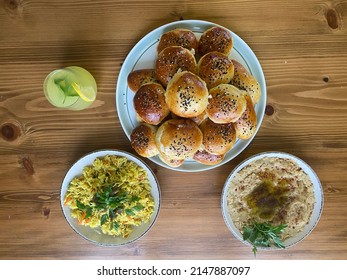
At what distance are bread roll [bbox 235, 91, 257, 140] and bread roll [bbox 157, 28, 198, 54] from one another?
26cm

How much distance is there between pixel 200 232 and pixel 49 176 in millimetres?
660

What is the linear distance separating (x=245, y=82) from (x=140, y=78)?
0.37 meters

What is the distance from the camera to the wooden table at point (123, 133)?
1587mm

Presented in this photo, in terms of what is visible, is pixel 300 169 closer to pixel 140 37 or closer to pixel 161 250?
pixel 161 250

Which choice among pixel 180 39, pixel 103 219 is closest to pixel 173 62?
pixel 180 39

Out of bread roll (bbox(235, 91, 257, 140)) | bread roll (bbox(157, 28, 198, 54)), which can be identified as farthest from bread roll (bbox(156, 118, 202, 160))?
bread roll (bbox(157, 28, 198, 54))

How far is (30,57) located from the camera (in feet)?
5.26

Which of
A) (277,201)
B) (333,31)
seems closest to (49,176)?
(277,201)

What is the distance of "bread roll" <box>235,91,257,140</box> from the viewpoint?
1383mm

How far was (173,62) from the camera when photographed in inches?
52.1

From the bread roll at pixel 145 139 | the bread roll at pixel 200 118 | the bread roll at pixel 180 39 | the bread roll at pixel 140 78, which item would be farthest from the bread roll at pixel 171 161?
the bread roll at pixel 180 39

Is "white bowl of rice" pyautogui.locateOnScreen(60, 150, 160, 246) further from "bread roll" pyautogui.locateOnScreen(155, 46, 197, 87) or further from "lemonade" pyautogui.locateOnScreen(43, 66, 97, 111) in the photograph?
"bread roll" pyautogui.locateOnScreen(155, 46, 197, 87)

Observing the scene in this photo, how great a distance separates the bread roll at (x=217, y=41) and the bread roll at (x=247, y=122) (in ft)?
0.59

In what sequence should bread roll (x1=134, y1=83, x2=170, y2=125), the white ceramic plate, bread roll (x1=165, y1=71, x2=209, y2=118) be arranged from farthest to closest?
the white ceramic plate, bread roll (x1=134, y1=83, x2=170, y2=125), bread roll (x1=165, y1=71, x2=209, y2=118)
